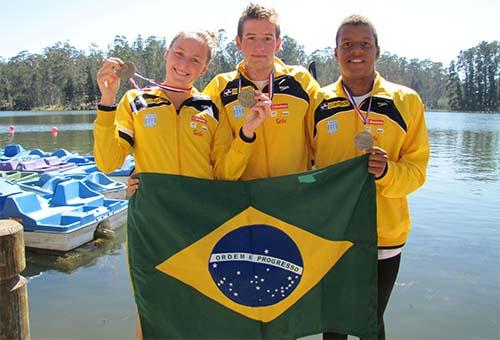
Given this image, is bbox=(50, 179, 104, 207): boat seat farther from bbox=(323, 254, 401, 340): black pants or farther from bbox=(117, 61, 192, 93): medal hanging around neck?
bbox=(323, 254, 401, 340): black pants

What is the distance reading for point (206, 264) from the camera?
3.03 meters

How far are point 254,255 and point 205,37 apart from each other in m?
1.50

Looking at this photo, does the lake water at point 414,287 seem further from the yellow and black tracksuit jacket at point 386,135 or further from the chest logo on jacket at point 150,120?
the chest logo on jacket at point 150,120

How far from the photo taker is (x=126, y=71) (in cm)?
301

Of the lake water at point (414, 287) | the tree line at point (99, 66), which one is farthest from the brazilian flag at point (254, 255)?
the tree line at point (99, 66)

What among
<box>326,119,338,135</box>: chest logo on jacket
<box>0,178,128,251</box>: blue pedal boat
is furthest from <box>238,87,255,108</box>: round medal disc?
<box>0,178,128,251</box>: blue pedal boat

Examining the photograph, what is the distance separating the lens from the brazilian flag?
9.81 feet

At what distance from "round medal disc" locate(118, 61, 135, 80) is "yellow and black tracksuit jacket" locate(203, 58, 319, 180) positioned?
1.99 ft

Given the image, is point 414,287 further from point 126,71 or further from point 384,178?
point 126,71

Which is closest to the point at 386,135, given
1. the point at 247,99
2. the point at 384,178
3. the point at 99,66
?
the point at 384,178

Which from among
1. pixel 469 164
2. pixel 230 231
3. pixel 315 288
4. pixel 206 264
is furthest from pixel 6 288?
pixel 469 164

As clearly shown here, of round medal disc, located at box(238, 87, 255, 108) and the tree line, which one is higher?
the tree line

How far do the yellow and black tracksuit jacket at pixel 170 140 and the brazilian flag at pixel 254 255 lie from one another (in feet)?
0.45

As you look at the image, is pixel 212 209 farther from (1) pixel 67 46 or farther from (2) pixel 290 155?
(1) pixel 67 46
